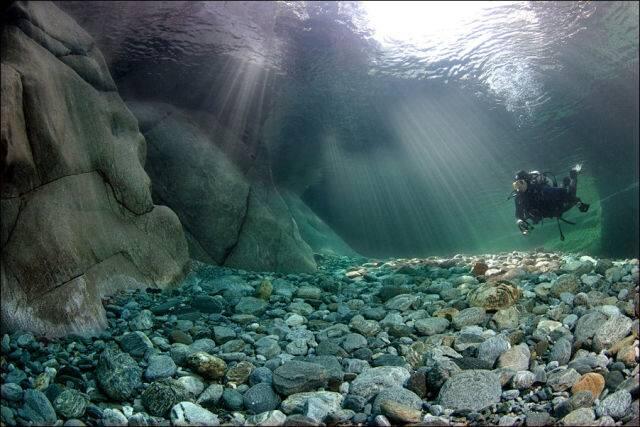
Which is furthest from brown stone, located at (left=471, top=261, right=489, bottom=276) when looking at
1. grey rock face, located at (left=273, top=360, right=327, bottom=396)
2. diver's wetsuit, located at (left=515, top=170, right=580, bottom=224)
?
diver's wetsuit, located at (left=515, top=170, right=580, bottom=224)

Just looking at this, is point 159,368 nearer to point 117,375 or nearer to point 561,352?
point 117,375

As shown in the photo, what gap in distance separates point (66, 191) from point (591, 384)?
521 centimetres

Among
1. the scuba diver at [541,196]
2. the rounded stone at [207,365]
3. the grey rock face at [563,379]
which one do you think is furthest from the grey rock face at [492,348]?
the scuba diver at [541,196]

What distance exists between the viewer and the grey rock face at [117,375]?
268 cm

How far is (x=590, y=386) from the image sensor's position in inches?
103

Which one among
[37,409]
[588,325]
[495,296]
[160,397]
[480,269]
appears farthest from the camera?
[480,269]

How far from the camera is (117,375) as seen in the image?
2.78m

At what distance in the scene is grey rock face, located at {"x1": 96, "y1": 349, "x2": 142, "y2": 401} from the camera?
2682mm

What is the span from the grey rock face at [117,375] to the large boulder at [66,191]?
873 millimetres

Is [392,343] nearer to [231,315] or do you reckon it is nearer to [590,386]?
[590,386]

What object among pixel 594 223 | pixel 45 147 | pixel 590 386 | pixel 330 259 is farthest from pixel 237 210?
pixel 594 223

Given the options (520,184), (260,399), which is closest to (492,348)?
(260,399)

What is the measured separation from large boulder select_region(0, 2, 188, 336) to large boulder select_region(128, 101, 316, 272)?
179cm

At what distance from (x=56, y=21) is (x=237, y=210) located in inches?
186
